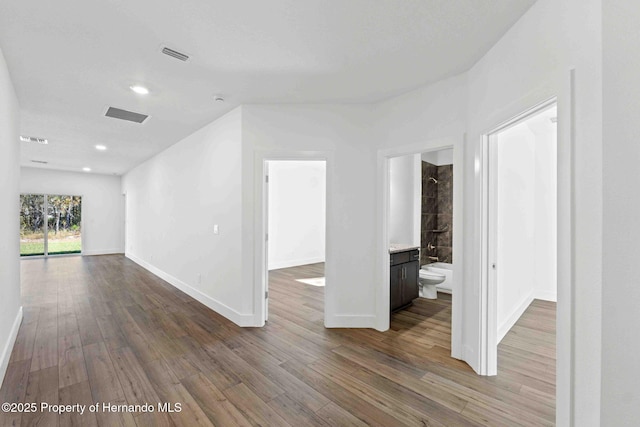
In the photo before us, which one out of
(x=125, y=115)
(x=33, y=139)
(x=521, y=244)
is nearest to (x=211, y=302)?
(x=125, y=115)

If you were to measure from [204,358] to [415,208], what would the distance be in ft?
13.5

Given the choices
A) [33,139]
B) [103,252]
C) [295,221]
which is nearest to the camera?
[33,139]

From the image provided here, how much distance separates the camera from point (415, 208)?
5.08m

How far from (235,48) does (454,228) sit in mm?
2492

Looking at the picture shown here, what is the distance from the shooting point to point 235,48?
2.14 meters

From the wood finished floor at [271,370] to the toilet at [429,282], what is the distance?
0.49 metres

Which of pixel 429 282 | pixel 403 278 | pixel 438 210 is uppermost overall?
pixel 438 210

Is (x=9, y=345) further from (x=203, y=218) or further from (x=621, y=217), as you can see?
(x=621, y=217)

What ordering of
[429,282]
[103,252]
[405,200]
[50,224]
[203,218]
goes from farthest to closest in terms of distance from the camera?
[103,252] → [50,224] → [405,200] → [429,282] → [203,218]

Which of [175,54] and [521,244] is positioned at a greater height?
[175,54]

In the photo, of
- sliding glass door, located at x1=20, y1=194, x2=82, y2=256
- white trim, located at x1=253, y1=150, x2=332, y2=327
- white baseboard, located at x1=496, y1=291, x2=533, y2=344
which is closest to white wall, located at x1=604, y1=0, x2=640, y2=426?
white baseboard, located at x1=496, y1=291, x2=533, y2=344

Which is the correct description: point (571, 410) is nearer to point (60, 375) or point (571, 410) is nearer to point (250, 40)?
point (250, 40)

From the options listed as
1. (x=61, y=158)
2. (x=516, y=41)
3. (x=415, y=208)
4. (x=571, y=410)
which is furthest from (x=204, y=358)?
(x=61, y=158)

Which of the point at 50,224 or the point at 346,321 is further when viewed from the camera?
the point at 50,224
